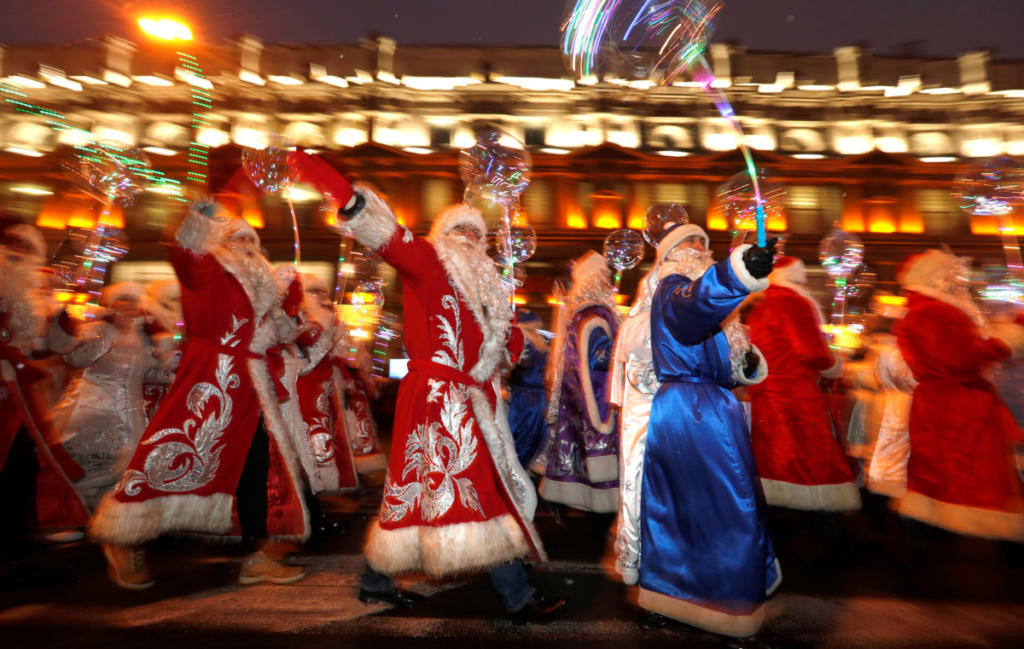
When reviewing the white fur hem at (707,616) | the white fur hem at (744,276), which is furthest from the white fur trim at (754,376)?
the white fur hem at (707,616)

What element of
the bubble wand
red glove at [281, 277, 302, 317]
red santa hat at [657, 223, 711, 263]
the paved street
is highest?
the bubble wand

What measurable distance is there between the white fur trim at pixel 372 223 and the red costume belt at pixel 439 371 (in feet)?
2.10

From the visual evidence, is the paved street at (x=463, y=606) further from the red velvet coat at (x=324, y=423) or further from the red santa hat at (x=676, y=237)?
the red santa hat at (x=676, y=237)

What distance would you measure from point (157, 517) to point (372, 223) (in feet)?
6.63

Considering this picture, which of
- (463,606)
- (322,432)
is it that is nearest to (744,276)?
(463,606)

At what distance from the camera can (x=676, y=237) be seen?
344 centimetres

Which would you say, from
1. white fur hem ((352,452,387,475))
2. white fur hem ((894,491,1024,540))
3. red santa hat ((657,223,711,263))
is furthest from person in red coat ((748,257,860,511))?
white fur hem ((352,452,387,475))

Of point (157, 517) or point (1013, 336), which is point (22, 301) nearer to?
point (157, 517)

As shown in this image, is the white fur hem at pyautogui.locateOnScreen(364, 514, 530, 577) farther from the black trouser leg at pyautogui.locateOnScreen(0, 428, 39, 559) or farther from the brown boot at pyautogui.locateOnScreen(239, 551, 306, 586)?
the black trouser leg at pyautogui.locateOnScreen(0, 428, 39, 559)

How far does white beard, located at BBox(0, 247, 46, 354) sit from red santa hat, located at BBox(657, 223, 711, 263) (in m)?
4.00

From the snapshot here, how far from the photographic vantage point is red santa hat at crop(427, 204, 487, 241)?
3.61 m

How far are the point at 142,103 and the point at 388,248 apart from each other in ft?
96.4

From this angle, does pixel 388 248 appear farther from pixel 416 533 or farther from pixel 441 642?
pixel 441 642

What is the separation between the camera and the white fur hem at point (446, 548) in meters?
2.96
